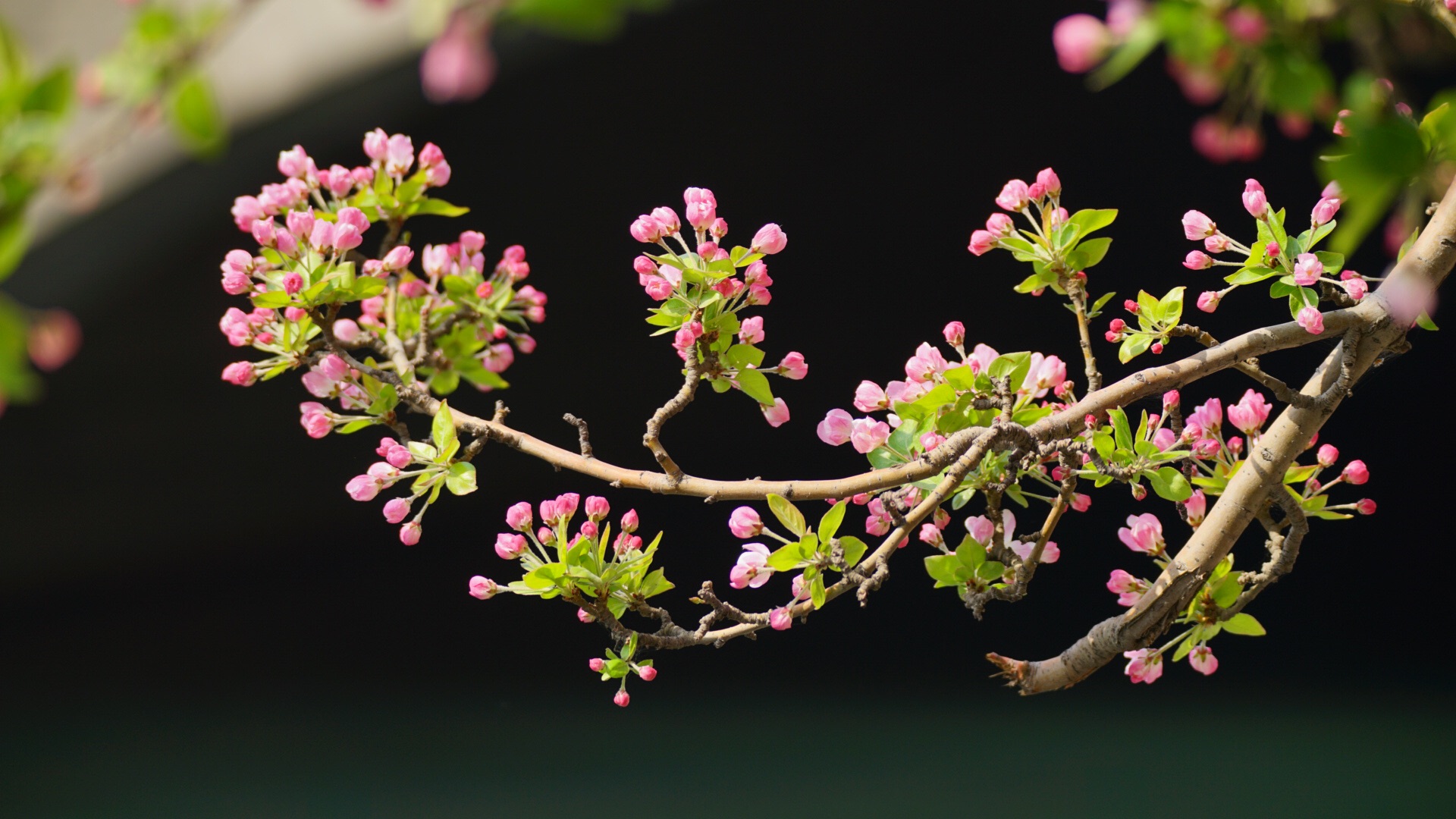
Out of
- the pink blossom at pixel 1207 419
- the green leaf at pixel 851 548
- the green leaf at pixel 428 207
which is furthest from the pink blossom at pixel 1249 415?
the green leaf at pixel 428 207

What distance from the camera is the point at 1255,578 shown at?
0.61m

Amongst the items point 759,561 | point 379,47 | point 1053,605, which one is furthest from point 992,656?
point 1053,605

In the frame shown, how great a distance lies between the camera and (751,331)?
0.59 m

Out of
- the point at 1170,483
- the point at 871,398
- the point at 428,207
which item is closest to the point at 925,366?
the point at 871,398

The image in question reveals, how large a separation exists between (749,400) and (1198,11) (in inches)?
61.4

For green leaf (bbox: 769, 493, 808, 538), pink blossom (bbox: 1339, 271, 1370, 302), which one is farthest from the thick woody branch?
green leaf (bbox: 769, 493, 808, 538)

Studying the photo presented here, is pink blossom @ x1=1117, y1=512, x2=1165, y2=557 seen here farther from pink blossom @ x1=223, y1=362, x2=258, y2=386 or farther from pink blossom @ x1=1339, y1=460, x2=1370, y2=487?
pink blossom @ x1=223, y1=362, x2=258, y2=386

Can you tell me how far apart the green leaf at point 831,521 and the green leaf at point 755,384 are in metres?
0.08

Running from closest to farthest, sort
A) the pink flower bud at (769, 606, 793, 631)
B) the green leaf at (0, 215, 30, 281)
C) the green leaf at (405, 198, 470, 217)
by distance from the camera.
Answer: the green leaf at (0, 215, 30, 281)
the pink flower bud at (769, 606, 793, 631)
the green leaf at (405, 198, 470, 217)

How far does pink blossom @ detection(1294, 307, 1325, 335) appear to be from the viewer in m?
0.54

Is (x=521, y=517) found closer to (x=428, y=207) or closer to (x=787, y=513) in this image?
(x=787, y=513)

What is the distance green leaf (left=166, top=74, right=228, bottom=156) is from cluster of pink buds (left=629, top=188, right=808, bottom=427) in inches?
10.9

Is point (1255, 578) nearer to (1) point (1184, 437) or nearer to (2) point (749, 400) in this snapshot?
(1) point (1184, 437)

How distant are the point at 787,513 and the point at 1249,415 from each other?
0.88ft
